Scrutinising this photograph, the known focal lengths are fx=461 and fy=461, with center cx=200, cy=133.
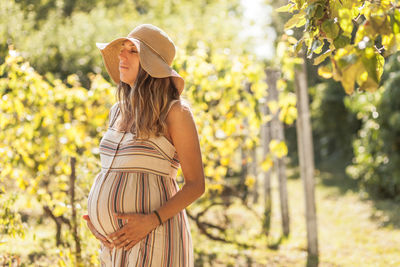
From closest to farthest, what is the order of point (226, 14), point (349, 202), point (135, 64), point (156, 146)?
point (156, 146)
point (135, 64)
point (349, 202)
point (226, 14)

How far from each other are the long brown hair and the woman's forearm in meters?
0.25

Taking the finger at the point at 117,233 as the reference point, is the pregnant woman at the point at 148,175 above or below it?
above

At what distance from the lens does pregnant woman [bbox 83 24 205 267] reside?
1849 millimetres

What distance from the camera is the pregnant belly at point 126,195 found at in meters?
1.88

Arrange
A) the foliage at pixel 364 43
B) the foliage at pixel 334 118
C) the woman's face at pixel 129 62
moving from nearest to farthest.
Result: the foliage at pixel 364 43, the woman's face at pixel 129 62, the foliage at pixel 334 118

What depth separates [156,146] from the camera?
189 cm

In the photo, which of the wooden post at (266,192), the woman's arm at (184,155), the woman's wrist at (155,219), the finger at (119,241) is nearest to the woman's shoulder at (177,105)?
the woman's arm at (184,155)

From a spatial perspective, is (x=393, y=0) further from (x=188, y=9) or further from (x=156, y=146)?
(x=188, y=9)

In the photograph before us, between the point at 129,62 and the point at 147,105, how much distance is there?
25 centimetres

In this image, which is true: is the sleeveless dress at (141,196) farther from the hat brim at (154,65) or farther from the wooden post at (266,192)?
the wooden post at (266,192)

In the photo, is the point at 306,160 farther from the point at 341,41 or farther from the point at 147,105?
the point at 341,41

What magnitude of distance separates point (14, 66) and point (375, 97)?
20.8ft

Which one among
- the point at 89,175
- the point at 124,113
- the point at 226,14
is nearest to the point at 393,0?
the point at 124,113

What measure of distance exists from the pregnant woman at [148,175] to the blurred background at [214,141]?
0.58 meters
